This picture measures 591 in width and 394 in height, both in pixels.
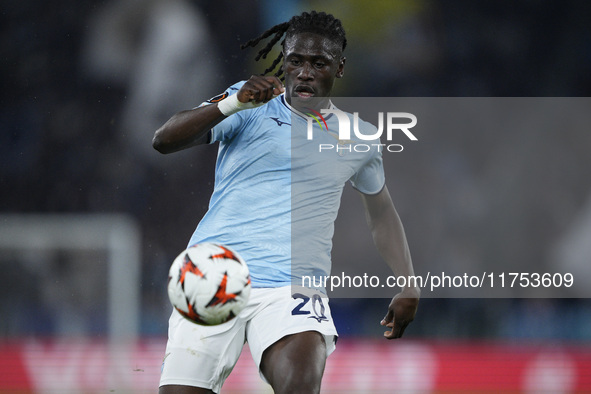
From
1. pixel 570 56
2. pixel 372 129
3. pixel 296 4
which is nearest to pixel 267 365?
pixel 372 129

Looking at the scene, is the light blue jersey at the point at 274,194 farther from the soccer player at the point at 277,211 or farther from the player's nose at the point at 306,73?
the player's nose at the point at 306,73

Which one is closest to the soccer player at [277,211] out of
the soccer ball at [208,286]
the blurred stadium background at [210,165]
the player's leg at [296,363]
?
the player's leg at [296,363]

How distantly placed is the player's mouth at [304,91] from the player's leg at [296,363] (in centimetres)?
97

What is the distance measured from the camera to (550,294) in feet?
22.9

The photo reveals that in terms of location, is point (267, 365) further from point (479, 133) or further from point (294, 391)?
point (479, 133)

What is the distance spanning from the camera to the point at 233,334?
3135 mm

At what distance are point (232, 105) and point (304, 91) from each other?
455 millimetres

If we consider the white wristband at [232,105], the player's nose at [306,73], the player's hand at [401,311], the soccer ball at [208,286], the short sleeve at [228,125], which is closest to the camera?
the soccer ball at [208,286]

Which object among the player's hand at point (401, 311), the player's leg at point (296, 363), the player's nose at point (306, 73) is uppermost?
the player's nose at point (306, 73)

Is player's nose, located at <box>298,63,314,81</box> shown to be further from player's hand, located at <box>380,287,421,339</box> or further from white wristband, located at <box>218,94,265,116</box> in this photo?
player's hand, located at <box>380,287,421,339</box>

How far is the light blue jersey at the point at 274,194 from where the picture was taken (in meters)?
3.25

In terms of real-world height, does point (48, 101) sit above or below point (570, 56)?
below

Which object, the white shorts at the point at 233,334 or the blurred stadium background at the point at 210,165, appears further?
the blurred stadium background at the point at 210,165

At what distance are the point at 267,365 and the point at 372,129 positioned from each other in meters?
1.19
